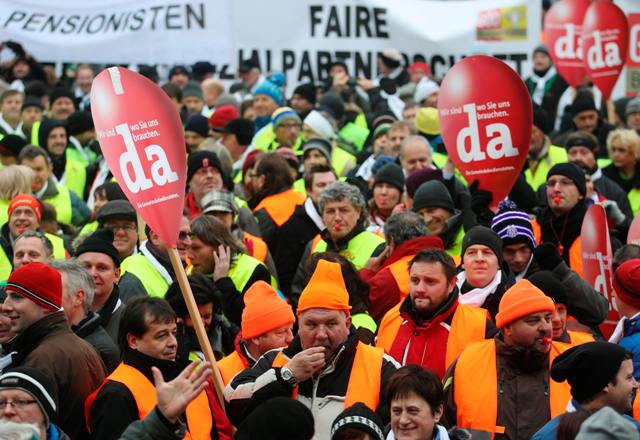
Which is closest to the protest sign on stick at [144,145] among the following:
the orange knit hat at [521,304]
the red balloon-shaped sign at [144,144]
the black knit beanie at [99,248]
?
the red balloon-shaped sign at [144,144]

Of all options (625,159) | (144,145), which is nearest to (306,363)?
(144,145)

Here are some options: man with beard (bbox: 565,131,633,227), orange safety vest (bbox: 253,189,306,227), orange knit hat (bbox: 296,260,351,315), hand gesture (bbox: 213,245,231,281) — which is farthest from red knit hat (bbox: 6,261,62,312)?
man with beard (bbox: 565,131,633,227)

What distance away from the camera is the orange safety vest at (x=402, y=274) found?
28.4ft

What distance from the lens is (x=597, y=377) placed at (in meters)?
6.10

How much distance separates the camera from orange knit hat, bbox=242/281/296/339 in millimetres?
7434

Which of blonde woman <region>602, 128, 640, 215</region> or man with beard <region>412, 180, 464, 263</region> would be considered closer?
man with beard <region>412, 180, 464, 263</region>

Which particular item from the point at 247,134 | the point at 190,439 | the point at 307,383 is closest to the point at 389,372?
the point at 307,383

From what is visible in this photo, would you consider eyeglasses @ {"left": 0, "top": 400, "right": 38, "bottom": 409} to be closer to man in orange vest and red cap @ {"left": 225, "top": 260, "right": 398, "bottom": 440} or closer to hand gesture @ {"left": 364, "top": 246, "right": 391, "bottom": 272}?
man in orange vest and red cap @ {"left": 225, "top": 260, "right": 398, "bottom": 440}

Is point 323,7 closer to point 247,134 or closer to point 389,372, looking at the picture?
point 247,134

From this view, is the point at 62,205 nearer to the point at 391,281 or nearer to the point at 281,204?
the point at 281,204

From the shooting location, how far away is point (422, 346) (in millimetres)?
7598

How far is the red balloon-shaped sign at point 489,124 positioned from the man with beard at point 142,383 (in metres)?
2.69

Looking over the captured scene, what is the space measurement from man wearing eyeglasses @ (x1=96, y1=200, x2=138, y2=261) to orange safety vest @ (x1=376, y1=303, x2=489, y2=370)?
263cm

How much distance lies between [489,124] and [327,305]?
254 centimetres
